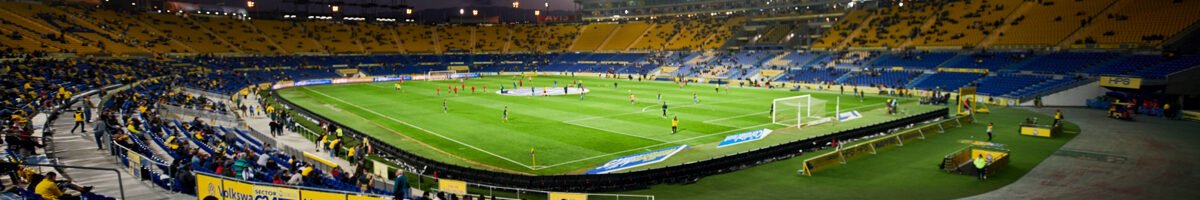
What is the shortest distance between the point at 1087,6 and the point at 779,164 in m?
51.1

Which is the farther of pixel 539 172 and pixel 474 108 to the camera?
pixel 474 108

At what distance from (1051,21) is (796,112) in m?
35.4

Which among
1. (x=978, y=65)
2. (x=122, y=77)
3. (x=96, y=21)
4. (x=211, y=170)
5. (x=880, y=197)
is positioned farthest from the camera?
(x=96, y=21)

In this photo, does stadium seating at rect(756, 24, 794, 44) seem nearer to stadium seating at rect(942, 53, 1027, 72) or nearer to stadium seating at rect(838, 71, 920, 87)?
stadium seating at rect(838, 71, 920, 87)

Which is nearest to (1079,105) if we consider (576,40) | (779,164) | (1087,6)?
(1087,6)

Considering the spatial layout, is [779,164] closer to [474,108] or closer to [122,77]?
[474,108]

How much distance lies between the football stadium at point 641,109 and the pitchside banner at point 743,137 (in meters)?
0.20

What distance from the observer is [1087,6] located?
2137 inches

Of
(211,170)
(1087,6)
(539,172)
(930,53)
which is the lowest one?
(539,172)

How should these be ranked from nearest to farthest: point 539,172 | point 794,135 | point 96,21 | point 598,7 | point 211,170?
point 211,170, point 539,172, point 794,135, point 96,21, point 598,7

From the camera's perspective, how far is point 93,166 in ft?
47.0

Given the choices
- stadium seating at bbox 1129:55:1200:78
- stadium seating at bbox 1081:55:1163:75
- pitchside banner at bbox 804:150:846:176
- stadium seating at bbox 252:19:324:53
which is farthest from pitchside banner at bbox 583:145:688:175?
stadium seating at bbox 252:19:324:53

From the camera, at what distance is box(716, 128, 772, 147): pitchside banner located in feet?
85.5

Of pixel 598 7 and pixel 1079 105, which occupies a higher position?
pixel 598 7
